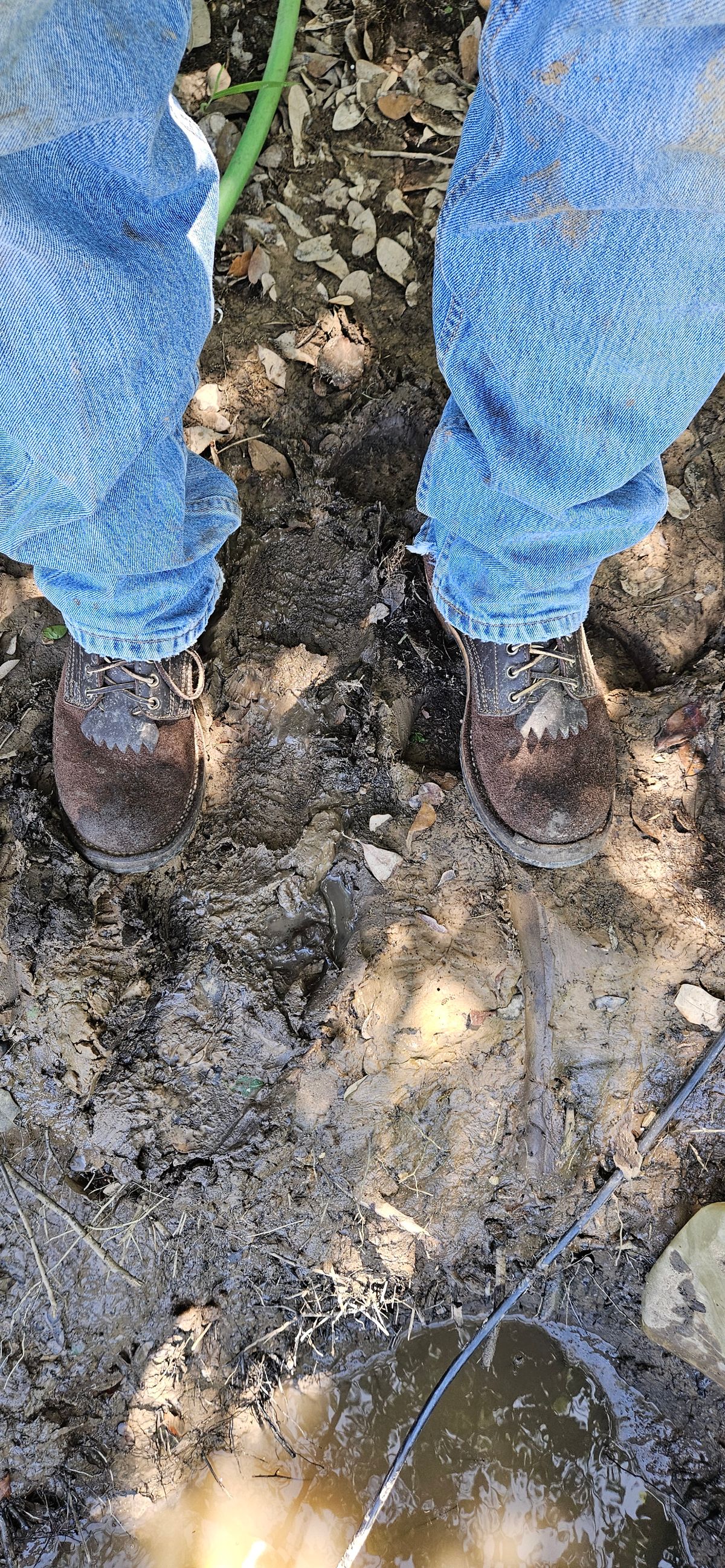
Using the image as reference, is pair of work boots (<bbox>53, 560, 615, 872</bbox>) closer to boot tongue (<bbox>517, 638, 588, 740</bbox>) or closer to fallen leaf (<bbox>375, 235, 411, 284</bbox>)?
boot tongue (<bbox>517, 638, 588, 740</bbox>)

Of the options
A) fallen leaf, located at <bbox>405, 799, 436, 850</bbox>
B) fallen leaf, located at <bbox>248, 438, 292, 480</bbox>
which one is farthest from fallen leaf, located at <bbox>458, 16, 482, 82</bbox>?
fallen leaf, located at <bbox>405, 799, 436, 850</bbox>

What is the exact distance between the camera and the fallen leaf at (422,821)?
6.20 feet

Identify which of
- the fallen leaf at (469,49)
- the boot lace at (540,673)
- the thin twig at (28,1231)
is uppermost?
the fallen leaf at (469,49)

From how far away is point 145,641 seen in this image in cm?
162

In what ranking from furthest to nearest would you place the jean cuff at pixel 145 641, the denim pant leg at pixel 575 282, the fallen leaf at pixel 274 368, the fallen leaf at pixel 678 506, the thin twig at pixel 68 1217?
1. the fallen leaf at pixel 274 368
2. the fallen leaf at pixel 678 506
3. the thin twig at pixel 68 1217
4. the jean cuff at pixel 145 641
5. the denim pant leg at pixel 575 282

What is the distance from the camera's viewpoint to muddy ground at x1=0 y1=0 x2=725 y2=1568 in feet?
5.99

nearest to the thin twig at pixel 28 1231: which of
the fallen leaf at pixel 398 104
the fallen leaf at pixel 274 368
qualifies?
the fallen leaf at pixel 274 368

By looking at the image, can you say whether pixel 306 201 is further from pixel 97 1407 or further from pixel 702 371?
pixel 97 1407

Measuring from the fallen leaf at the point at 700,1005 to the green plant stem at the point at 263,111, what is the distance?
207 cm

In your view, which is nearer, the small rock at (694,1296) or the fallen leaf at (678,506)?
the small rock at (694,1296)

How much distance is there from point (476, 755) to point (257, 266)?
4.48 ft

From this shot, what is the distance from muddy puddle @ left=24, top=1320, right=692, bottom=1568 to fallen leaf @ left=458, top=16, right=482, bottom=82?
10.1 feet

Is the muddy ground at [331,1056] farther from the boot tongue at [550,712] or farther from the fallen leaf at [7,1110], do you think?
the boot tongue at [550,712]

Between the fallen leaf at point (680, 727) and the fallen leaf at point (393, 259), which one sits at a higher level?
the fallen leaf at point (393, 259)
